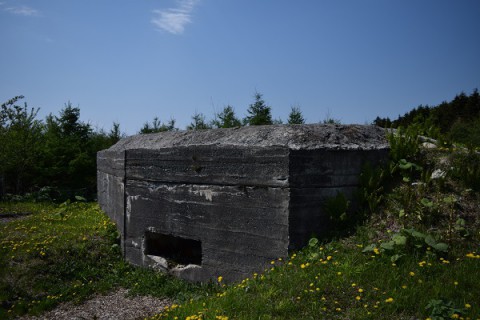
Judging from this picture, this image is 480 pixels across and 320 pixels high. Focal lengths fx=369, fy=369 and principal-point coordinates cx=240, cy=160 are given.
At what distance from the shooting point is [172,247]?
6.98 m

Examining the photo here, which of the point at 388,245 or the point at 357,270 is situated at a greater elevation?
the point at 388,245

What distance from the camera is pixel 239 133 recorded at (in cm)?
572

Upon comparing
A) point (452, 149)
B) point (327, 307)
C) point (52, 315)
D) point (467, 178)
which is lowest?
point (52, 315)

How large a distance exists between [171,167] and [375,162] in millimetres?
3256

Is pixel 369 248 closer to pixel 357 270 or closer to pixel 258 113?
pixel 357 270

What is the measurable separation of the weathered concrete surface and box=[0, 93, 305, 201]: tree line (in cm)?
807

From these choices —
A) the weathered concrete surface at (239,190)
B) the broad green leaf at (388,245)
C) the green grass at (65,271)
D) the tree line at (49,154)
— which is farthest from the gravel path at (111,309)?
the tree line at (49,154)

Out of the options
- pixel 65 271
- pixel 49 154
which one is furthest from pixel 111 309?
pixel 49 154

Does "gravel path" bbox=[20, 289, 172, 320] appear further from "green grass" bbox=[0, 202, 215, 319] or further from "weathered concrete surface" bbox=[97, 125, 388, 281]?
"weathered concrete surface" bbox=[97, 125, 388, 281]

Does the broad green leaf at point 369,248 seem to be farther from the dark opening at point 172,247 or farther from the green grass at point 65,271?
the dark opening at point 172,247

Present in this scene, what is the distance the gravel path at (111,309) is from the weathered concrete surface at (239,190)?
29.4 inches

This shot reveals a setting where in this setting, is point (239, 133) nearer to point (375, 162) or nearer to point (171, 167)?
point (171, 167)

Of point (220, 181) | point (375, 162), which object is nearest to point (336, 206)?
point (375, 162)

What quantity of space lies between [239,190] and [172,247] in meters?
2.43
